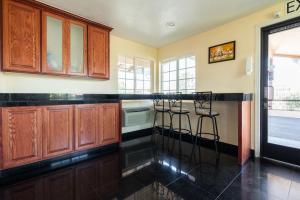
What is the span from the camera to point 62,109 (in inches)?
92.6

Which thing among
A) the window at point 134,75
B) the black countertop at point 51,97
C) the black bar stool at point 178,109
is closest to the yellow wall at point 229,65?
the black bar stool at point 178,109

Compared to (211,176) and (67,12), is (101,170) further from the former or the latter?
(67,12)

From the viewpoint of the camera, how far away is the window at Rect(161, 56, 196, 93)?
3.78m

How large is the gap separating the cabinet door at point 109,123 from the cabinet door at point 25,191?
1.12m

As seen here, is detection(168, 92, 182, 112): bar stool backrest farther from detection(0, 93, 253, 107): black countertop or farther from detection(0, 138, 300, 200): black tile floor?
detection(0, 138, 300, 200): black tile floor

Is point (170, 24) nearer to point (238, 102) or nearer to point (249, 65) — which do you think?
point (249, 65)

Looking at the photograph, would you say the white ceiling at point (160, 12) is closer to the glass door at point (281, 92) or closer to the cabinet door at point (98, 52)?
the cabinet door at point (98, 52)

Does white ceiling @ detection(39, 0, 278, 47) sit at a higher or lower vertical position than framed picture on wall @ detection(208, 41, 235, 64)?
higher

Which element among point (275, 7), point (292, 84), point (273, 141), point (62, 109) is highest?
Result: point (275, 7)

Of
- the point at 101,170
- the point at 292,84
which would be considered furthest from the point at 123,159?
the point at 292,84

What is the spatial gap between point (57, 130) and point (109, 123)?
2.86 ft

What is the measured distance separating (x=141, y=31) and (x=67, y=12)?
4.85 feet

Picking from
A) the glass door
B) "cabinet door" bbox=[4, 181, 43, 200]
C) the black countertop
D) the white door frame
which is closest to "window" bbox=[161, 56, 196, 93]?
the black countertop

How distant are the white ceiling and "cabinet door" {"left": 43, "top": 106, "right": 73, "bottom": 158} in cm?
169
